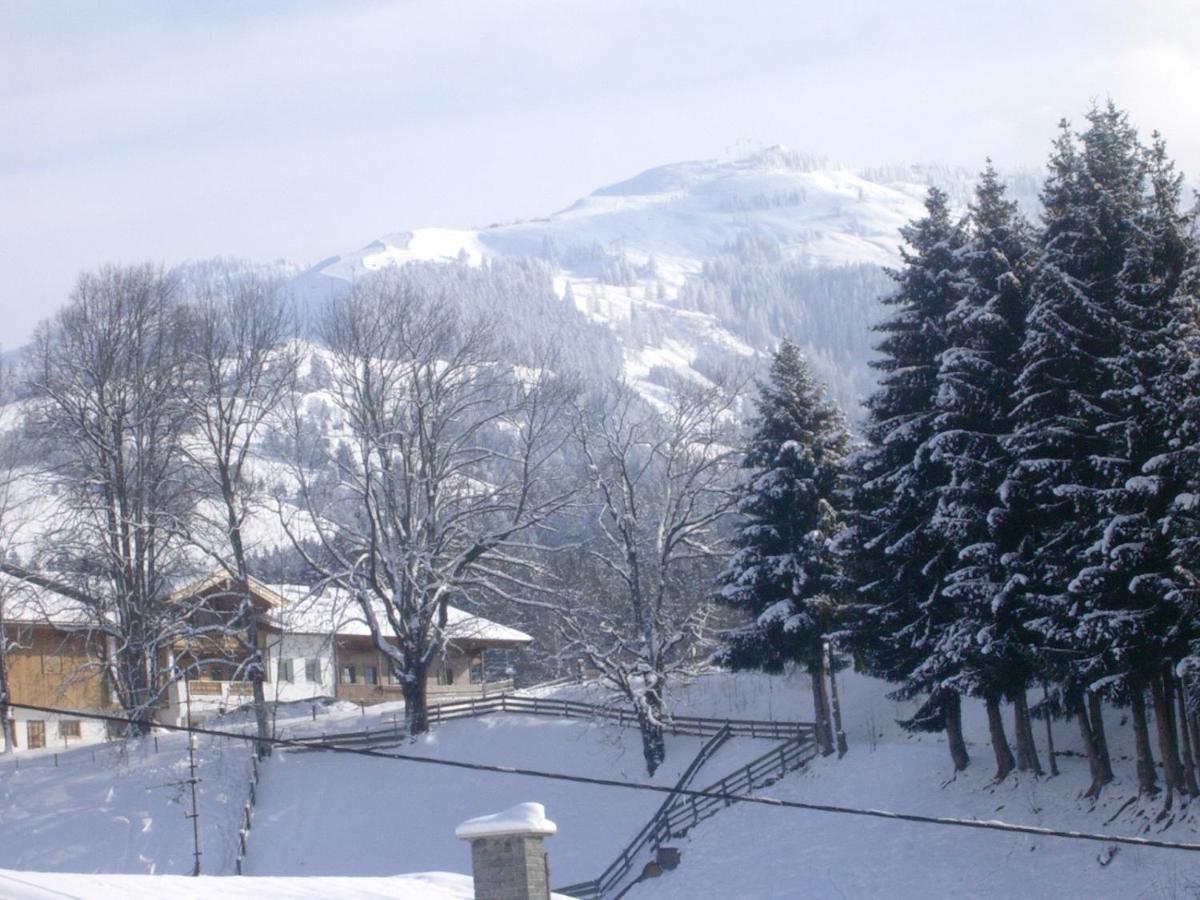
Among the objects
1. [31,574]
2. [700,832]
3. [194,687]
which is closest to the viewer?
[700,832]

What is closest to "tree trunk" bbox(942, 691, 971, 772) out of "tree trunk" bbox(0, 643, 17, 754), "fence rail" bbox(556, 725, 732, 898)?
"fence rail" bbox(556, 725, 732, 898)

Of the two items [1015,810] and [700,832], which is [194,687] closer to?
[700,832]

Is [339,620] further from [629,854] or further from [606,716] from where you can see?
[629,854]

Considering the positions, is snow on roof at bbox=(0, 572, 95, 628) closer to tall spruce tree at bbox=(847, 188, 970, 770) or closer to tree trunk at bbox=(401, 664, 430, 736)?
tree trunk at bbox=(401, 664, 430, 736)

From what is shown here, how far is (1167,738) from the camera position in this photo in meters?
27.6

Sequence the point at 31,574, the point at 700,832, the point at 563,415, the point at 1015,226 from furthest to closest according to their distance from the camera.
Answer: the point at 563,415, the point at 31,574, the point at 700,832, the point at 1015,226

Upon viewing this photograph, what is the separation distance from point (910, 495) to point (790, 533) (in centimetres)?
826

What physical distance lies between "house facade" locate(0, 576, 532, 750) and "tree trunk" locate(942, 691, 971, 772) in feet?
60.6

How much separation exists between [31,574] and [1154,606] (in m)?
35.1

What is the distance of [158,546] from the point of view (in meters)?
49.7

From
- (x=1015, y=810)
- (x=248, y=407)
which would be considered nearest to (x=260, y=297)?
(x=248, y=407)

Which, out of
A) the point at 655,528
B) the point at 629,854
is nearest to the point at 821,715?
the point at 629,854

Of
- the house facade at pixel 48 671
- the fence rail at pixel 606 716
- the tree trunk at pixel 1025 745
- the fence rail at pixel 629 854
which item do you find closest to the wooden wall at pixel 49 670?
the house facade at pixel 48 671

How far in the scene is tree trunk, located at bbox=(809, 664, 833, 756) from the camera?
41625 millimetres
